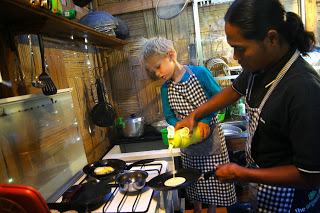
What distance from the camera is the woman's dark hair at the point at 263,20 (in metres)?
0.75

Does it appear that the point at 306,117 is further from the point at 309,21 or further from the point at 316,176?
the point at 309,21

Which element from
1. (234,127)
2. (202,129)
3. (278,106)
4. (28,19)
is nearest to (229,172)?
(278,106)

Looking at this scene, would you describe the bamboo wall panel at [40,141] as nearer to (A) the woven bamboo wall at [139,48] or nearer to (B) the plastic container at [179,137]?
(B) the plastic container at [179,137]

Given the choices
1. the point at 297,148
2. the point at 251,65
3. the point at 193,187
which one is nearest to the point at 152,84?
the point at 193,187

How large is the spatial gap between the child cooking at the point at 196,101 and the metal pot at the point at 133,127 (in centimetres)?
63

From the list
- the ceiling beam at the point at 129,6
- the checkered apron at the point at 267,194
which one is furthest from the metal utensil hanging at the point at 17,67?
the ceiling beam at the point at 129,6

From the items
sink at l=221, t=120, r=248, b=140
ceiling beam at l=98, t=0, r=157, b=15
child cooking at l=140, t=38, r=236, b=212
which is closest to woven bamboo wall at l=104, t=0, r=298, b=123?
ceiling beam at l=98, t=0, r=157, b=15

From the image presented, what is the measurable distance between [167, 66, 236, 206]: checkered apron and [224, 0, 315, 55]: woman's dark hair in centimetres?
78

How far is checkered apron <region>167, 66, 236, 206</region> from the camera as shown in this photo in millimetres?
1573

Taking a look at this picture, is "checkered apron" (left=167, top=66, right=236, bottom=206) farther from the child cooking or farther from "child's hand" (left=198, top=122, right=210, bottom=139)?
"child's hand" (left=198, top=122, right=210, bottom=139)

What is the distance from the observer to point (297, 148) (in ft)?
2.31

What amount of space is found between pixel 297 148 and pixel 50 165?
1.26 meters

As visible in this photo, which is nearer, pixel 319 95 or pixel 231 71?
pixel 319 95

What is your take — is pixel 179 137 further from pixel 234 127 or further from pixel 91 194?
pixel 234 127
